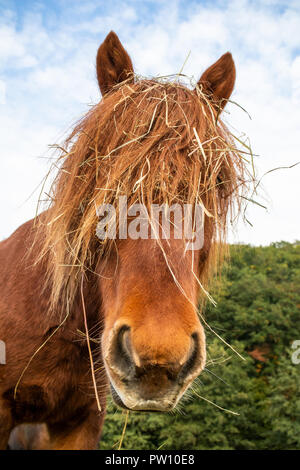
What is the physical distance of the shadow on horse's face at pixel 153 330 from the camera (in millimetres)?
1377

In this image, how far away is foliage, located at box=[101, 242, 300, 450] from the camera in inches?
380

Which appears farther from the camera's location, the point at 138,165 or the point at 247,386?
the point at 247,386

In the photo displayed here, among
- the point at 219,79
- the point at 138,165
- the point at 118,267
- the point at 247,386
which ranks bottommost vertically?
the point at 247,386

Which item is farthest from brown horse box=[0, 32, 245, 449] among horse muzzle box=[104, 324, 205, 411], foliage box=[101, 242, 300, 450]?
foliage box=[101, 242, 300, 450]

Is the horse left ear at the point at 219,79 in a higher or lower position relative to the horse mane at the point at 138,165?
higher

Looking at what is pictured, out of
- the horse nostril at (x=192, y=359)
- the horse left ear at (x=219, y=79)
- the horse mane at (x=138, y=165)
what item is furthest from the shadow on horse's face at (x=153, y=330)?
the horse left ear at (x=219, y=79)

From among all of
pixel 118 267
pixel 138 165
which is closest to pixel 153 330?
pixel 118 267

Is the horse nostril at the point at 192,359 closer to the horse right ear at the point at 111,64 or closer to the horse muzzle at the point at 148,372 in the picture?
the horse muzzle at the point at 148,372

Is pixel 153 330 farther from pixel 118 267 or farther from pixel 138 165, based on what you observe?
pixel 138 165

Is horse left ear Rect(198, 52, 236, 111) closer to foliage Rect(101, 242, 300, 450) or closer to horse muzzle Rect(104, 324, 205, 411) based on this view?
horse muzzle Rect(104, 324, 205, 411)

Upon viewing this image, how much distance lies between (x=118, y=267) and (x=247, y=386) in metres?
9.95

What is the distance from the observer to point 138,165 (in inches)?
71.3

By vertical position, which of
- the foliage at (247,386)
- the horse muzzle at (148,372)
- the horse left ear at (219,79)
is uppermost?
the horse left ear at (219,79)

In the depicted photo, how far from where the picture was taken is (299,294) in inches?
497
